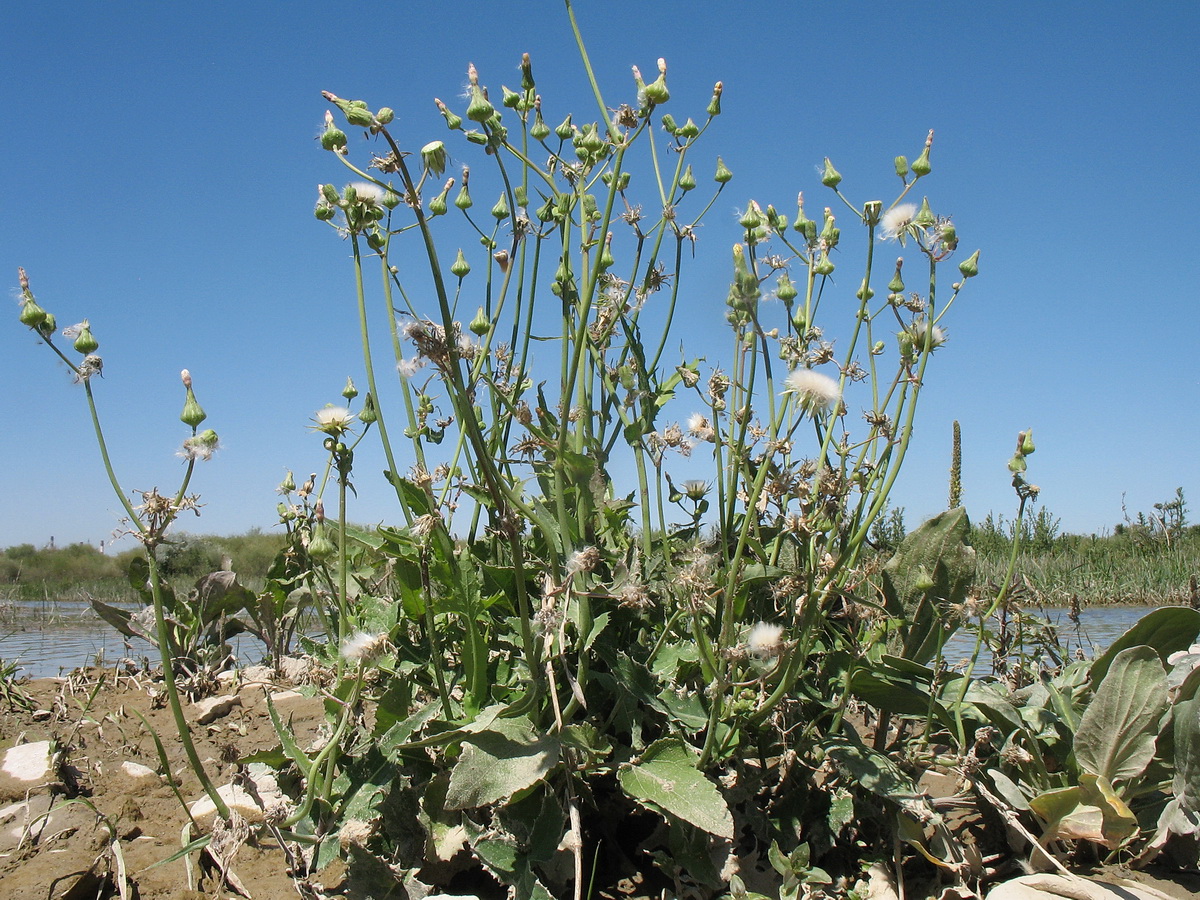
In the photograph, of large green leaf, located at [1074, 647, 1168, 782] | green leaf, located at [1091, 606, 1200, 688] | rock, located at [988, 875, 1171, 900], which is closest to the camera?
rock, located at [988, 875, 1171, 900]

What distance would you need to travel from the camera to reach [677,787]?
60.1 inches

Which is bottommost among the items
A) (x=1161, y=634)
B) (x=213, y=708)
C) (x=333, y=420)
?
(x=213, y=708)

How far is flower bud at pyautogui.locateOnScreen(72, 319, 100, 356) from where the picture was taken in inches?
58.3

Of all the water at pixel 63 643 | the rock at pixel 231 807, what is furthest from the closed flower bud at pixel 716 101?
the water at pixel 63 643

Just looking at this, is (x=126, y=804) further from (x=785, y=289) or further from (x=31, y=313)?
(x=785, y=289)

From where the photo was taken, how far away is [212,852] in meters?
1.81

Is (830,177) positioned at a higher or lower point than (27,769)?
higher

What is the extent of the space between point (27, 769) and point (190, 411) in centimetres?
160

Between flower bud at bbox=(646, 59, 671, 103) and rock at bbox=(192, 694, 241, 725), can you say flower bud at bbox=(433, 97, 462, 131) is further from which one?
rock at bbox=(192, 694, 241, 725)

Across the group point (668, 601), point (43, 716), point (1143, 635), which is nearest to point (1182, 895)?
point (1143, 635)

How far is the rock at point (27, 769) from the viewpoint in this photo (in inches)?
89.4

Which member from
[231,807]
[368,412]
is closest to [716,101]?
[368,412]

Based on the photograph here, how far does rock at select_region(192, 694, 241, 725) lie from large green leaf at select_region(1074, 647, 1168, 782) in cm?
259

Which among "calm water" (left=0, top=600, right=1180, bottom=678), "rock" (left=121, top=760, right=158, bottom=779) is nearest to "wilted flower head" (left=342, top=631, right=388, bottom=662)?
"rock" (left=121, top=760, right=158, bottom=779)
